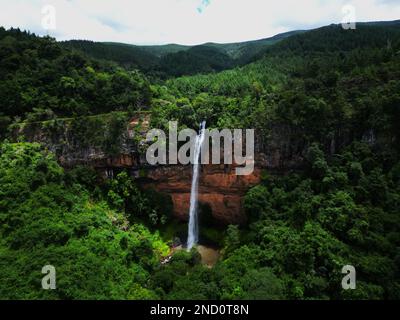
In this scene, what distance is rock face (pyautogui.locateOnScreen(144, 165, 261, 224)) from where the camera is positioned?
3200 centimetres

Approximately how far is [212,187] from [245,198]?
5.14 metres

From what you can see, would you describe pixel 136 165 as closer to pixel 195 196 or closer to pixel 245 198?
pixel 195 196

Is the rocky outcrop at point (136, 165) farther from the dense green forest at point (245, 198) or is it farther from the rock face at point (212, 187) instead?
the dense green forest at point (245, 198)

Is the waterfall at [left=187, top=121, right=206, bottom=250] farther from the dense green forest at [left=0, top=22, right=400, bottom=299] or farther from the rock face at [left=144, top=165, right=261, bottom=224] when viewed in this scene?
the dense green forest at [left=0, top=22, right=400, bottom=299]

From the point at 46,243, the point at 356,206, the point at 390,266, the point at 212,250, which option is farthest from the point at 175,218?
the point at 390,266

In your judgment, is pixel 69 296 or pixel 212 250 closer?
pixel 69 296

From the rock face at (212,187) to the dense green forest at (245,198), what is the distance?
1152 mm

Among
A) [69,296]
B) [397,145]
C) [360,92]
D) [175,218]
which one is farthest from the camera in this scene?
[175,218]

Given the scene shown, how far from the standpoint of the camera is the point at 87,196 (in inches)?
1217

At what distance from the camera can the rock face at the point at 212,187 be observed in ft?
105

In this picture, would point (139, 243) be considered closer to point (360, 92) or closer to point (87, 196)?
point (87, 196)

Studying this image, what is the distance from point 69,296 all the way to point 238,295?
9235mm

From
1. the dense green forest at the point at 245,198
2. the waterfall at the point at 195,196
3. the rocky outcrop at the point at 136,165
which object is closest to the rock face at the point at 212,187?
the rocky outcrop at the point at 136,165

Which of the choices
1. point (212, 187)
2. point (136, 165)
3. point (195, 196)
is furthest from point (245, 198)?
point (136, 165)
